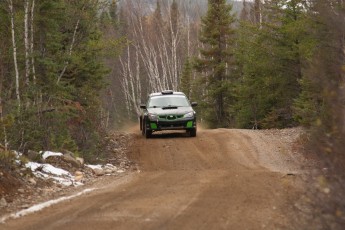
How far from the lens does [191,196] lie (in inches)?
350

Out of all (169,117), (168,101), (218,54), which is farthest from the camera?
(218,54)

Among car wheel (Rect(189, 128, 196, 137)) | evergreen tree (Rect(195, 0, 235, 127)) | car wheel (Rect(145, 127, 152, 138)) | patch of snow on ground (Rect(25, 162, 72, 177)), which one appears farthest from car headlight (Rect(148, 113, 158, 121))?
evergreen tree (Rect(195, 0, 235, 127))

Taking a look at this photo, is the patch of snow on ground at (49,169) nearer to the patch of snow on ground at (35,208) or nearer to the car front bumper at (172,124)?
the patch of snow on ground at (35,208)

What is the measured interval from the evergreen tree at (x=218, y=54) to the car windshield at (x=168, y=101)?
561 inches

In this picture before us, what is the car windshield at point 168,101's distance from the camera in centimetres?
1977

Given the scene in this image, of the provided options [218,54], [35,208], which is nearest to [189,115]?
[35,208]

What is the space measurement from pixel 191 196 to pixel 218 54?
89.2 feet

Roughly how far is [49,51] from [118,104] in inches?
1823

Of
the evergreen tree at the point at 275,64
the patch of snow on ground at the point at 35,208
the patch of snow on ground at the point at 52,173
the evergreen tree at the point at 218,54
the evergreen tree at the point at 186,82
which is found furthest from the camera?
the evergreen tree at the point at 186,82

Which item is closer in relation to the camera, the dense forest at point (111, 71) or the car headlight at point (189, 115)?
the dense forest at point (111, 71)

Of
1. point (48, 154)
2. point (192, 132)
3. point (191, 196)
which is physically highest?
point (48, 154)

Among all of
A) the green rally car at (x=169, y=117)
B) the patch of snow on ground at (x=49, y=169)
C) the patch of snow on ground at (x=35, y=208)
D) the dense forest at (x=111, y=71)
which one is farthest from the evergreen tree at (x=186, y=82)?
the patch of snow on ground at (x=35, y=208)

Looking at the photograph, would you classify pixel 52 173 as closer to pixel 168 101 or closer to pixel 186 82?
pixel 168 101

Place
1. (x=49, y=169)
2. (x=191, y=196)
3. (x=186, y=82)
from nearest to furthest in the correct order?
(x=191, y=196) < (x=49, y=169) < (x=186, y=82)
